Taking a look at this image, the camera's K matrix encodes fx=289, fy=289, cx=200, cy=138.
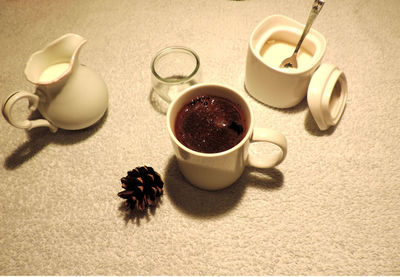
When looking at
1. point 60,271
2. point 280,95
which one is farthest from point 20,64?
point 280,95

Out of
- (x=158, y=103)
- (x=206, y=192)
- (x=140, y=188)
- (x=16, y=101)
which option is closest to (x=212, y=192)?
(x=206, y=192)

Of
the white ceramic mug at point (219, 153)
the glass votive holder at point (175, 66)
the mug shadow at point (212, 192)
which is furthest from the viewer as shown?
the glass votive holder at point (175, 66)

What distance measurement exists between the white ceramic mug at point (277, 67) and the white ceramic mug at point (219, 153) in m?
0.13

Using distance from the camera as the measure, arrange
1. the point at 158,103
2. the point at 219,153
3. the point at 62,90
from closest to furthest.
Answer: the point at 219,153
the point at 62,90
the point at 158,103

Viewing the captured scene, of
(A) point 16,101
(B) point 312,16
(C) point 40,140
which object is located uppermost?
(B) point 312,16

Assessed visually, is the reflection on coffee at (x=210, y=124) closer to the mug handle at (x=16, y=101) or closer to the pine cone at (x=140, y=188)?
the pine cone at (x=140, y=188)

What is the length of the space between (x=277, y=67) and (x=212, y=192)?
0.93 feet

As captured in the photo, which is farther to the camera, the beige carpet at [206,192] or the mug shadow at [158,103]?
the mug shadow at [158,103]

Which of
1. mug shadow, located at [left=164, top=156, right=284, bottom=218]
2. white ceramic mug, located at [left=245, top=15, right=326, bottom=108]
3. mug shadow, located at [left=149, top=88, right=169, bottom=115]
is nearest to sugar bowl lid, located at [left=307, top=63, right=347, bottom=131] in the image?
white ceramic mug, located at [left=245, top=15, right=326, bottom=108]

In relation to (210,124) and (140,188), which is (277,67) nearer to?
(210,124)

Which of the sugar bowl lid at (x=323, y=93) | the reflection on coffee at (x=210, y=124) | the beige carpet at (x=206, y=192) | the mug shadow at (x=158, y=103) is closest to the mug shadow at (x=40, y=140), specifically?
the beige carpet at (x=206, y=192)

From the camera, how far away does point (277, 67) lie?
582mm

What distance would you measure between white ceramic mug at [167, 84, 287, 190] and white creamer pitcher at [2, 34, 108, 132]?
0.62 feet

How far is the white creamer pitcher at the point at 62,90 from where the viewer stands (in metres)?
0.48
